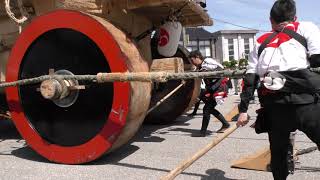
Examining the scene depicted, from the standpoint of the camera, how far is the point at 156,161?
4871 mm

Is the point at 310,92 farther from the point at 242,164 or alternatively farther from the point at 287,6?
the point at 242,164

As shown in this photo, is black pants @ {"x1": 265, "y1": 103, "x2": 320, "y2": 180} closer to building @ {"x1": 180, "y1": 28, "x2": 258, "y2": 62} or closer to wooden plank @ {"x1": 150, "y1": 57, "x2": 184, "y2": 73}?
A: wooden plank @ {"x1": 150, "y1": 57, "x2": 184, "y2": 73}

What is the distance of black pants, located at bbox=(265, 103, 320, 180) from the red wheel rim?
1.69m

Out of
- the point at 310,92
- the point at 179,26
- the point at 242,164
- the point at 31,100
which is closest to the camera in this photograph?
the point at 310,92

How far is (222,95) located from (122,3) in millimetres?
2390

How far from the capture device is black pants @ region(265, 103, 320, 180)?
3.08 meters

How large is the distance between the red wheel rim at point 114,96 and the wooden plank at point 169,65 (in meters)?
0.99

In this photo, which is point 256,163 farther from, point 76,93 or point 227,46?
point 227,46

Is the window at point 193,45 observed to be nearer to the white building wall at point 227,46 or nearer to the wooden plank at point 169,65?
the white building wall at point 227,46

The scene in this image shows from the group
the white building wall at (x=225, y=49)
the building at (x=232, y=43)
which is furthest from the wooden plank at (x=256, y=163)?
the white building wall at (x=225, y=49)

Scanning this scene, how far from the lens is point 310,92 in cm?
309

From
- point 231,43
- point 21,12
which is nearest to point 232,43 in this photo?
point 231,43

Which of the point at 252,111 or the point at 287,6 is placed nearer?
the point at 287,6

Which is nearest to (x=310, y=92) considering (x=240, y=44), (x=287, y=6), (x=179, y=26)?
(x=287, y=6)
